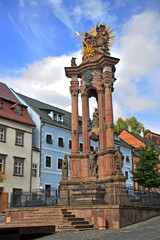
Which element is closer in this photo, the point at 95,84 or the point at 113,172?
the point at 113,172

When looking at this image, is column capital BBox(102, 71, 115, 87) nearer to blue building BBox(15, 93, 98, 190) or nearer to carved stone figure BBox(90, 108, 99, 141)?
carved stone figure BBox(90, 108, 99, 141)

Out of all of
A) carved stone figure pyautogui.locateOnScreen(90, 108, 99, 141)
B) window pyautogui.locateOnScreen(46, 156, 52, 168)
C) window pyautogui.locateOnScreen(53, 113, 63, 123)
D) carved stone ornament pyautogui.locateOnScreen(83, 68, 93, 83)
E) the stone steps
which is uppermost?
window pyautogui.locateOnScreen(53, 113, 63, 123)

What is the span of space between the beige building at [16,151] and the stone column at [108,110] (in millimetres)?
14532

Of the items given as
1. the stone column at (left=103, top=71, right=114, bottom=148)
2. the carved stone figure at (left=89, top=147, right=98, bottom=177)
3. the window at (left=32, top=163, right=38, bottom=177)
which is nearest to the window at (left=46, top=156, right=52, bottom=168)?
the window at (left=32, top=163, right=38, bottom=177)

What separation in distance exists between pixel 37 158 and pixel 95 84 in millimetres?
16191

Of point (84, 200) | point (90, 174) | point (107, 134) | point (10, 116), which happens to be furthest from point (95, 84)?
point (10, 116)

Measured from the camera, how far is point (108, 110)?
18625 millimetres

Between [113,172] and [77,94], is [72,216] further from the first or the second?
[77,94]

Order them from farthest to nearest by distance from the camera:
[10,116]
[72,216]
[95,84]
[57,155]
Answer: [57,155] → [10,116] → [95,84] → [72,216]

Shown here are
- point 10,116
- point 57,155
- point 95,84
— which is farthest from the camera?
point 57,155

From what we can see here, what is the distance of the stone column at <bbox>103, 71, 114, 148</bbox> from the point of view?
17.9 m

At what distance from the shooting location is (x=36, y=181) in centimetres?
3256

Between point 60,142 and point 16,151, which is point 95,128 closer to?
point 16,151

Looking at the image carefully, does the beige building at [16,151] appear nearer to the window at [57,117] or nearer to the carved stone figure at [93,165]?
the window at [57,117]
